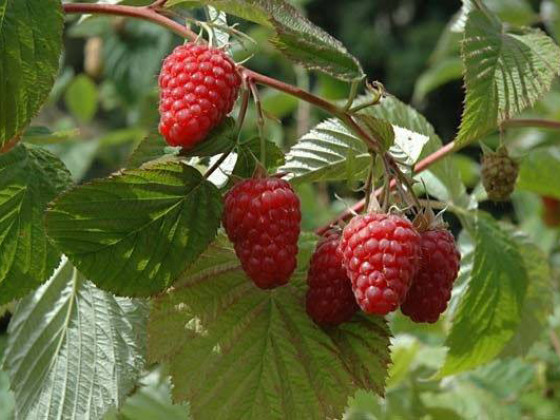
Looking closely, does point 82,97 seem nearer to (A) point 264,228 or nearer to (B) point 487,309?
(B) point 487,309

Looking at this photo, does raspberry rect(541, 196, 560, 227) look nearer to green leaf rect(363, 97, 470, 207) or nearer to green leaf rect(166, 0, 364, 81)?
green leaf rect(363, 97, 470, 207)

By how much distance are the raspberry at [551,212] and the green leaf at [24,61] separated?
2.13 meters

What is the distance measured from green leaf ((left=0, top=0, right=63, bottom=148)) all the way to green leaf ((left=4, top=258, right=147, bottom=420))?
11.8 inches

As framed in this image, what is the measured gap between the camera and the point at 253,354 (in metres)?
1.06

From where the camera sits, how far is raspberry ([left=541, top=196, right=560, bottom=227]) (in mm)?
2846

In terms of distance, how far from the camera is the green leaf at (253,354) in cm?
105

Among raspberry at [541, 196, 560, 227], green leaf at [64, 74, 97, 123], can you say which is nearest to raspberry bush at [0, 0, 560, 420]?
raspberry at [541, 196, 560, 227]

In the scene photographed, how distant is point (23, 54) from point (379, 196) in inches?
15.4

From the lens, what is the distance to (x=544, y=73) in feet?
3.80

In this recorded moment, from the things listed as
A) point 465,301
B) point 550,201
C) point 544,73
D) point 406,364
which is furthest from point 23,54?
point 550,201

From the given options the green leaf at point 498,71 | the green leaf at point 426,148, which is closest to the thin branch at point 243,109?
the green leaf at point 498,71

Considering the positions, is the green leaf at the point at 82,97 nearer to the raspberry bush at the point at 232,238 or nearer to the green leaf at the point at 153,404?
the green leaf at the point at 153,404

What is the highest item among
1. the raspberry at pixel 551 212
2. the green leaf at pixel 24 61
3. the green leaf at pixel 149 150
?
the green leaf at pixel 24 61

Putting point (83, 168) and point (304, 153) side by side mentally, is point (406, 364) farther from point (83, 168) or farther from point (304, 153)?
point (83, 168)
